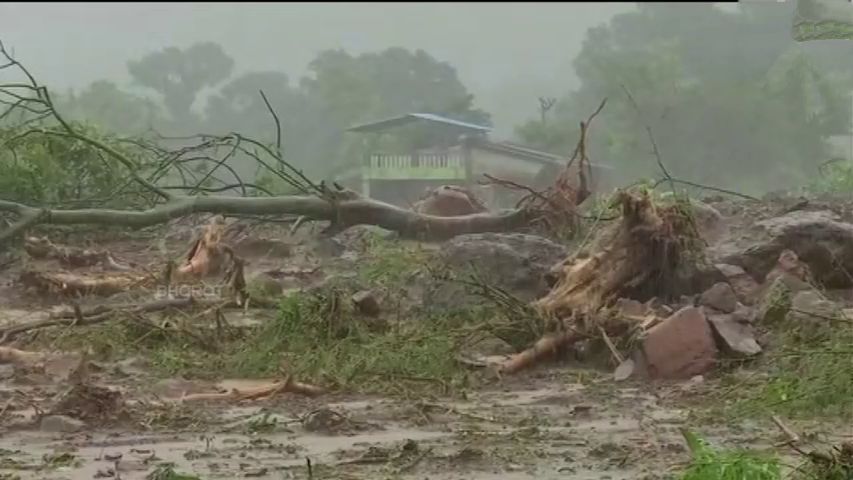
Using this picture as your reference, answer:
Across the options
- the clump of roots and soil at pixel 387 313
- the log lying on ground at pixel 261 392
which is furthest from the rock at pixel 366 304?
the log lying on ground at pixel 261 392

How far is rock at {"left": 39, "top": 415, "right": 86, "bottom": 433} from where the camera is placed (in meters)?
3.20

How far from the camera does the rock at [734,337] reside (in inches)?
161

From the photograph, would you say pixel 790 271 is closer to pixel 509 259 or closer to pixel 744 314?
pixel 744 314

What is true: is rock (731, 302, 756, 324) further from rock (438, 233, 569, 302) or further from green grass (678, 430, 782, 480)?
green grass (678, 430, 782, 480)

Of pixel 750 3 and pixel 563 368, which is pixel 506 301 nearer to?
pixel 563 368

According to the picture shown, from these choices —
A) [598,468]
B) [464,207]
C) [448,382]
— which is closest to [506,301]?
[448,382]

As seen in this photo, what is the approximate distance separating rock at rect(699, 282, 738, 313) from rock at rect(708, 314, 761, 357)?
342mm

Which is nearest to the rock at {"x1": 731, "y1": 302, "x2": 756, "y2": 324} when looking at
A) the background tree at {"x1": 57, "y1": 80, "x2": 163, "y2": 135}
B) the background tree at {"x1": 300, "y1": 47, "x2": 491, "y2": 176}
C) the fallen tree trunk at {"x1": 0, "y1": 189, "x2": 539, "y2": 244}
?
the fallen tree trunk at {"x1": 0, "y1": 189, "x2": 539, "y2": 244}

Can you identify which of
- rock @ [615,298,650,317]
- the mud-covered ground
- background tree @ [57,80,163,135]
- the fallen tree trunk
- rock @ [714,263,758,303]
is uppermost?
background tree @ [57,80,163,135]

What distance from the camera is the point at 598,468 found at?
2.83 metres

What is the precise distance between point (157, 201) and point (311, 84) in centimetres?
209

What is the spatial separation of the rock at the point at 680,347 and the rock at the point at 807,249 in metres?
1.41

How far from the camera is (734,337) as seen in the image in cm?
414

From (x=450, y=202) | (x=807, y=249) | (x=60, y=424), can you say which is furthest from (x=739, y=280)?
(x=60, y=424)
